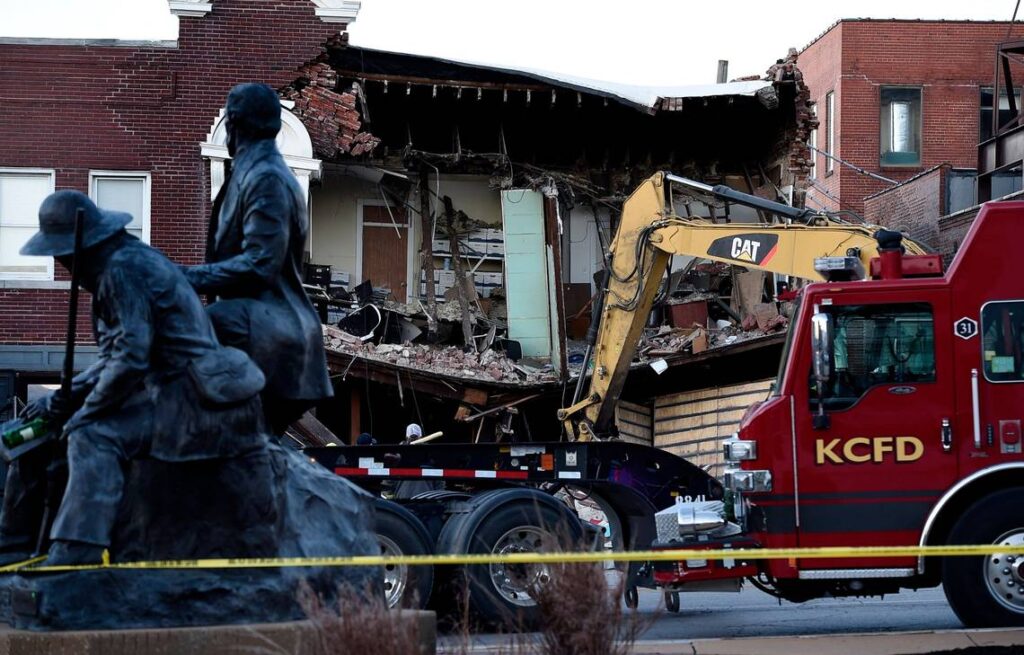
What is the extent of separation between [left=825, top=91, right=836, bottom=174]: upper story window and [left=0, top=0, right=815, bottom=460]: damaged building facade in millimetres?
16909

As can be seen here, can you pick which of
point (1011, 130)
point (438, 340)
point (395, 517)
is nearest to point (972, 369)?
point (395, 517)

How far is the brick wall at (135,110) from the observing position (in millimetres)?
23094

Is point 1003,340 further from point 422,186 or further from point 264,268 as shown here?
point 422,186

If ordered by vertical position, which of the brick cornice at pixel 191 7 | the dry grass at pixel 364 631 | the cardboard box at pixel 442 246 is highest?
the brick cornice at pixel 191 7

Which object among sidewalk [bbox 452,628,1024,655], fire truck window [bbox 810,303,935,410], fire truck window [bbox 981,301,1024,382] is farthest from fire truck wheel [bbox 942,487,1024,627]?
fire truck window [bbox 810,303,935,410]

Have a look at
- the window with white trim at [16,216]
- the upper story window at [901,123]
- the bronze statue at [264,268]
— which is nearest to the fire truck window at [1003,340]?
the bronze statue at [264,268]

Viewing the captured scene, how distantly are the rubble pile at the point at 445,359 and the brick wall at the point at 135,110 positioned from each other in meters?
2.66

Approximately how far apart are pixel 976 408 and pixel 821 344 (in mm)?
1278

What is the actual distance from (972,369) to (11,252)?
1645 centimetres

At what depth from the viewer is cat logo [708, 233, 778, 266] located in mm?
15438

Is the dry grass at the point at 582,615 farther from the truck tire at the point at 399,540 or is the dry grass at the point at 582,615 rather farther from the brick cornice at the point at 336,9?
the brick cornice at the point at 336,9

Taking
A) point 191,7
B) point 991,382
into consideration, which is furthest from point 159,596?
point 191,7

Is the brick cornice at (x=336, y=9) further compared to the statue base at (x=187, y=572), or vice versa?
the brick cornice at (x=336, y=9)

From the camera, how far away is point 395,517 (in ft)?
41.2
